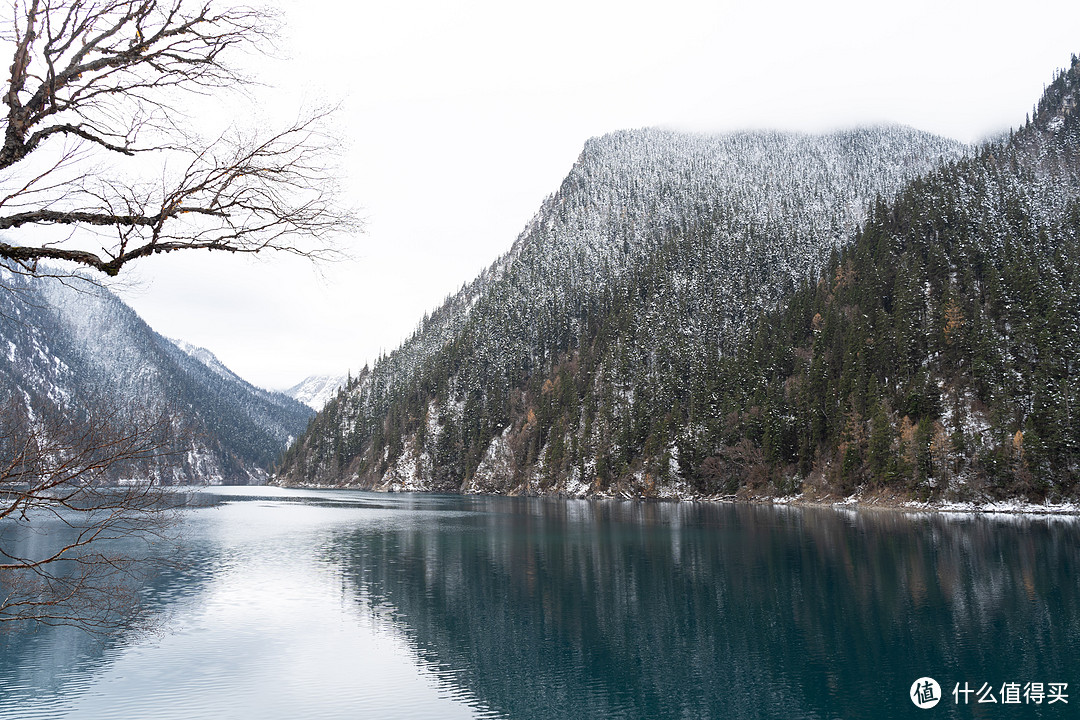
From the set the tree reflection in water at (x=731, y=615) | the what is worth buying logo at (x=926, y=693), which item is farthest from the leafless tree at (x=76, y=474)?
the what is worth buying logo at (x=926, y=693)

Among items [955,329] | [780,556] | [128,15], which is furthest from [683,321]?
[128,15]

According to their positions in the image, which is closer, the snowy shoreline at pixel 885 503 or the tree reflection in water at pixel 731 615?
the tree reflection in water at pixel 731 615

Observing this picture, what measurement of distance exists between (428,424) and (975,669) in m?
153

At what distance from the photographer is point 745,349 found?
120375 mm

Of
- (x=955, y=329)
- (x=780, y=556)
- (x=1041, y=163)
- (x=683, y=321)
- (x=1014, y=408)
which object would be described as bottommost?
(x=780, y=556)

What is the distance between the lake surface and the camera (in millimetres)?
18750

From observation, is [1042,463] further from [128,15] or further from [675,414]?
[128,15]

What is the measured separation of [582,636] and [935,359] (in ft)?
264

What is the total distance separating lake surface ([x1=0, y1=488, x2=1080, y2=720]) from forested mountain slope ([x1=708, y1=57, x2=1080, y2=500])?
26.1 m

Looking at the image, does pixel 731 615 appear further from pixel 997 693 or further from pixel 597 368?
pixel 597 368

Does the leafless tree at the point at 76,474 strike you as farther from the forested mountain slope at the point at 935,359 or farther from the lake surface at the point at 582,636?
the forested mountain slope at the point at 935,359

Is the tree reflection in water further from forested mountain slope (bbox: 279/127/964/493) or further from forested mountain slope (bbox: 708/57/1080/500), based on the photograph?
forested mountain slope (bbox: 279/127/964/493)

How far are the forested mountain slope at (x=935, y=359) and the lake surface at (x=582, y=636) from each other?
26094 millimetres

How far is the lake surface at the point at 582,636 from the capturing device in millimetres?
18750
